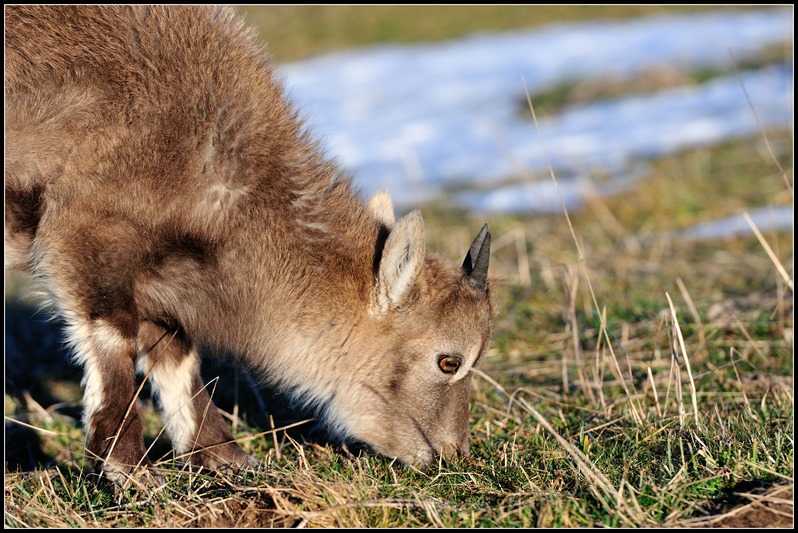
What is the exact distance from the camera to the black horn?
223 inches

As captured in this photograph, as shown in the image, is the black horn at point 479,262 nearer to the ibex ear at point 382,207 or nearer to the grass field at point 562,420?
the grass field at point 562,420

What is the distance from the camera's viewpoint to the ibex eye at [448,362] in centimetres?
597

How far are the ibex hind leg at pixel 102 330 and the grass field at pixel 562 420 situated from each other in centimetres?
25

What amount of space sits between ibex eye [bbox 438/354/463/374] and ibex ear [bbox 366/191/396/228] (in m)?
1.10

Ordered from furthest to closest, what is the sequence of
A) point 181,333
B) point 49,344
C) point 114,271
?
point 49,344 → point 181,333 → point 114,271

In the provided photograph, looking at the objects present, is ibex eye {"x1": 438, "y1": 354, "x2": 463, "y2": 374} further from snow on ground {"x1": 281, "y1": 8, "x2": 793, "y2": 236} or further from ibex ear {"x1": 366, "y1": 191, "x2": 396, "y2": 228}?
snow on ground {"x1": 281, "y1": 8, "x2": 793, "y2": 236}

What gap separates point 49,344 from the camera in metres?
8.85

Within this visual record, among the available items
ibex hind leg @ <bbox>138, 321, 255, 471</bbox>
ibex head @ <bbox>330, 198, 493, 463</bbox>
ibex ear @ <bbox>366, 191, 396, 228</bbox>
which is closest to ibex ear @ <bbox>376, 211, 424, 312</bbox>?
ibex head @ <bbox>330, 198, 493, 463</bbox>

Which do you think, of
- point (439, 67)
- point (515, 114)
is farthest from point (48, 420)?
point (439, 67)

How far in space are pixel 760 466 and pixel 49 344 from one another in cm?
680

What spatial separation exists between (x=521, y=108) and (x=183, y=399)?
15.5 metres

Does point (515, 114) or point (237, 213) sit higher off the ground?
point (237, 213)

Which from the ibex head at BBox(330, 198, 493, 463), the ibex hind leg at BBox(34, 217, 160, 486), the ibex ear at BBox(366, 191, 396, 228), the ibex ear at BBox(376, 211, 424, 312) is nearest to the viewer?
the ibex hind leg at BBox(34, 217, 160, 486)

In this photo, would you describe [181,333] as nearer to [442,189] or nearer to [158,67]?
[158,67]
